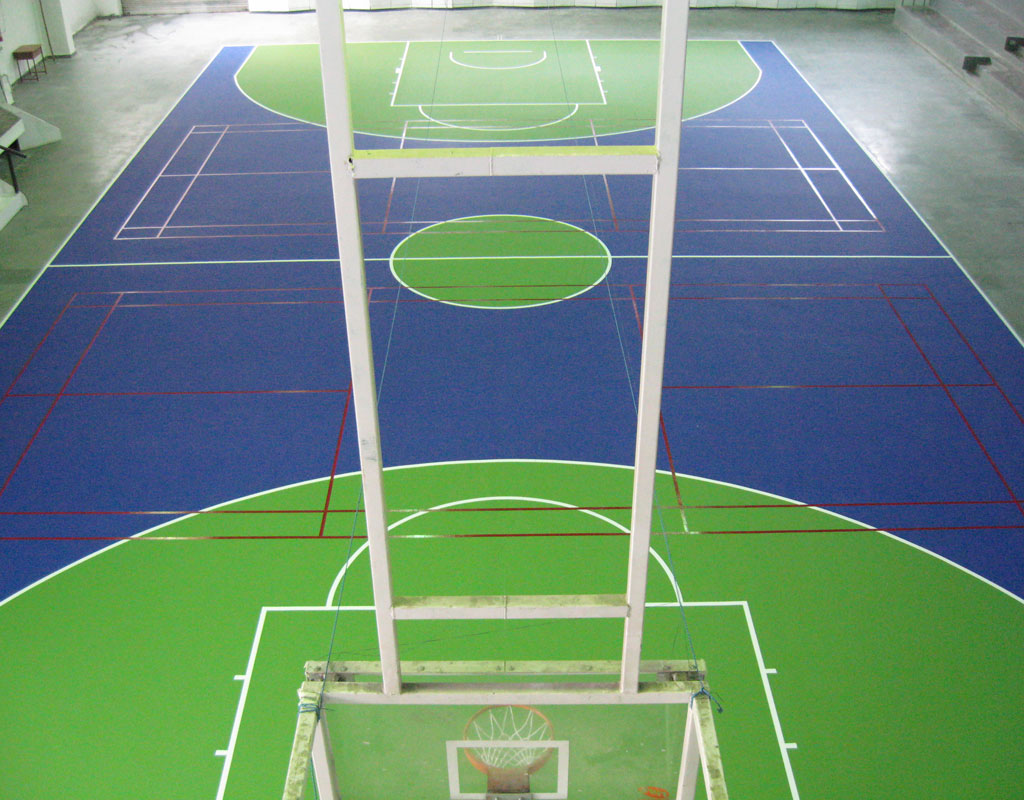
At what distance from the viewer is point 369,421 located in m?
3.71

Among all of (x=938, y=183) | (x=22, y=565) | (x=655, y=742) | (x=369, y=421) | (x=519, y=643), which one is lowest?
(x=655, y=742)

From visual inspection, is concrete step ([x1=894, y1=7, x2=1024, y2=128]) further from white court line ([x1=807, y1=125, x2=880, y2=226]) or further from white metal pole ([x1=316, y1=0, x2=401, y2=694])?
white metal pole ([x1=316, y1=0, x2=401, y2=694])

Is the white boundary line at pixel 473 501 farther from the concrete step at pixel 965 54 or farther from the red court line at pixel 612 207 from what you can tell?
the concrete step at pixel 965 54

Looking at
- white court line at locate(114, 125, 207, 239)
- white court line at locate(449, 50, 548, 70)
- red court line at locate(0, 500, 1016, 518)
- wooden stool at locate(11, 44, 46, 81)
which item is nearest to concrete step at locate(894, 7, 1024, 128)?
white court line at locate(449, 50, 548, 70)

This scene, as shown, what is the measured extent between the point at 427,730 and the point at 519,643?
3.07m

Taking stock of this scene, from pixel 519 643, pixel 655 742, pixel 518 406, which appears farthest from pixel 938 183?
pixel 655 742

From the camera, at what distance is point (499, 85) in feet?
55.3

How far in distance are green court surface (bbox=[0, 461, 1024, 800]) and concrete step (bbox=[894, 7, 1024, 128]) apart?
11.0 metres

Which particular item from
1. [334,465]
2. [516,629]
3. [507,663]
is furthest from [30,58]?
[507,663]

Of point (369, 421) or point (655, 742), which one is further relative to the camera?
point (655, 742)

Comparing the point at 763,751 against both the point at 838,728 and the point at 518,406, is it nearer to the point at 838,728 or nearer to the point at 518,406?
the point at 838,728

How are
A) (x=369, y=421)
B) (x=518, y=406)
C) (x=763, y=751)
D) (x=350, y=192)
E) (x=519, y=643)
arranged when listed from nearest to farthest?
(x=350, y=192) → (x=369, y=421) → (x=763, y=751) → (x=519, y=643) → (x=518, y=406)

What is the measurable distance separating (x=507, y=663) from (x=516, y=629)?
10.5ft

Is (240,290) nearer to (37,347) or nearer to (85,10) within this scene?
(37,347)
